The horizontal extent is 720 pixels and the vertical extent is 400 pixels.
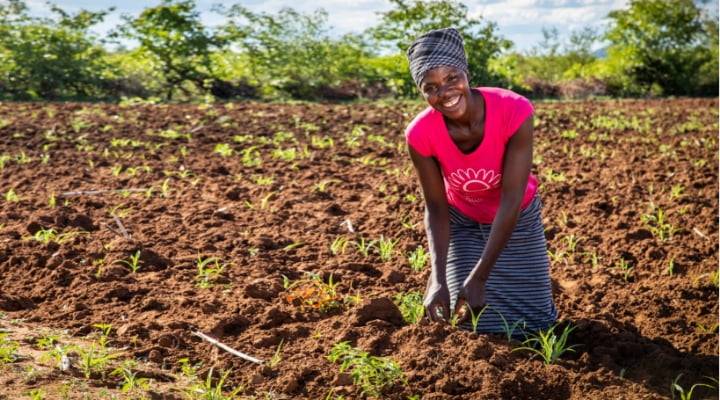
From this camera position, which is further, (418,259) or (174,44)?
(174,44)

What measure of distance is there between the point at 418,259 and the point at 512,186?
3.76 feet

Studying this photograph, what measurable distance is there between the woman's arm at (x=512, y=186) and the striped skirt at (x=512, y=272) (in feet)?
1.18

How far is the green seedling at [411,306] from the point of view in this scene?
12.2 ft

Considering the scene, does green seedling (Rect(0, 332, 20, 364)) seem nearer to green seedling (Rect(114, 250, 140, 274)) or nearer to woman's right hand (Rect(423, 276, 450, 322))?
green seedling (Rect(114, 250, 140, 274))

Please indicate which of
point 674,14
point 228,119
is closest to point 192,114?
point 228,119

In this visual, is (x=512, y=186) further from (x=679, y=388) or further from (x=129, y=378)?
(x=129, y=378)

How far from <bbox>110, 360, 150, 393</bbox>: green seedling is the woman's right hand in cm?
108

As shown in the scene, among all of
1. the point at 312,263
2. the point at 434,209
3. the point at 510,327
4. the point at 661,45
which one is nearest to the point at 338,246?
the point at 312,263

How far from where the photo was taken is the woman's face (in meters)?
3.41

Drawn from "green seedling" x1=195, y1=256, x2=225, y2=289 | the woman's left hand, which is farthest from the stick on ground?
the woman's left hand

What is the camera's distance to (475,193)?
12.6 feet

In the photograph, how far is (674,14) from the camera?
19.3 meters

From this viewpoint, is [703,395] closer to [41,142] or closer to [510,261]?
[510,261]

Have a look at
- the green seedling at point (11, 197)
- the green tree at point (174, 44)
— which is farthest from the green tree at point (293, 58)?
the green seedling at point (11, 197)
